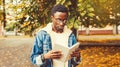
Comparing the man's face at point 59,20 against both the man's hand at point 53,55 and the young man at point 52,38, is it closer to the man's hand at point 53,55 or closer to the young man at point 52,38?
the young man at point 52,38

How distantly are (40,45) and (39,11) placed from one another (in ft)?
36.4

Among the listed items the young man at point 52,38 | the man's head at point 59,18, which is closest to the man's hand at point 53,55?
the young man at point 52,38

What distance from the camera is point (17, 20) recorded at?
1502 centimetres

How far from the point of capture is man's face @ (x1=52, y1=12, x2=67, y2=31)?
379cm

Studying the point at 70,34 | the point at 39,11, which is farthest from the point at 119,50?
the point at 70,34

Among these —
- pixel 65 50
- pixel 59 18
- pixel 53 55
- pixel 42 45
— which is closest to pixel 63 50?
pixel 65 50

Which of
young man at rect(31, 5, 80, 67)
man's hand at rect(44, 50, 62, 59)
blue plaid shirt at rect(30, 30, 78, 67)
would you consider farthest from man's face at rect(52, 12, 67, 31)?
man's hand at rect(44, 50, 62, 59)

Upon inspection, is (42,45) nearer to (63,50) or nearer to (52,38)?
(52,38)

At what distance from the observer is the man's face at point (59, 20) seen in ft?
12.4

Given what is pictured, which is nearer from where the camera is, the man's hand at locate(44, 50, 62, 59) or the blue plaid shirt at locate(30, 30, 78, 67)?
the man's hand at locate(44, 50, 62, 59)

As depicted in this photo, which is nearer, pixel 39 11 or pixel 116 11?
pixel 39 11

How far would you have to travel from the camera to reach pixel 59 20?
3801mm

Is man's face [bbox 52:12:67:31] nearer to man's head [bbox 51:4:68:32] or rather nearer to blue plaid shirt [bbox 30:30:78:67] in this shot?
man's head [bbox 51:4:68:32]

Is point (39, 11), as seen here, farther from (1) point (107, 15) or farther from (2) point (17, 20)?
(1) point (107, 15)
